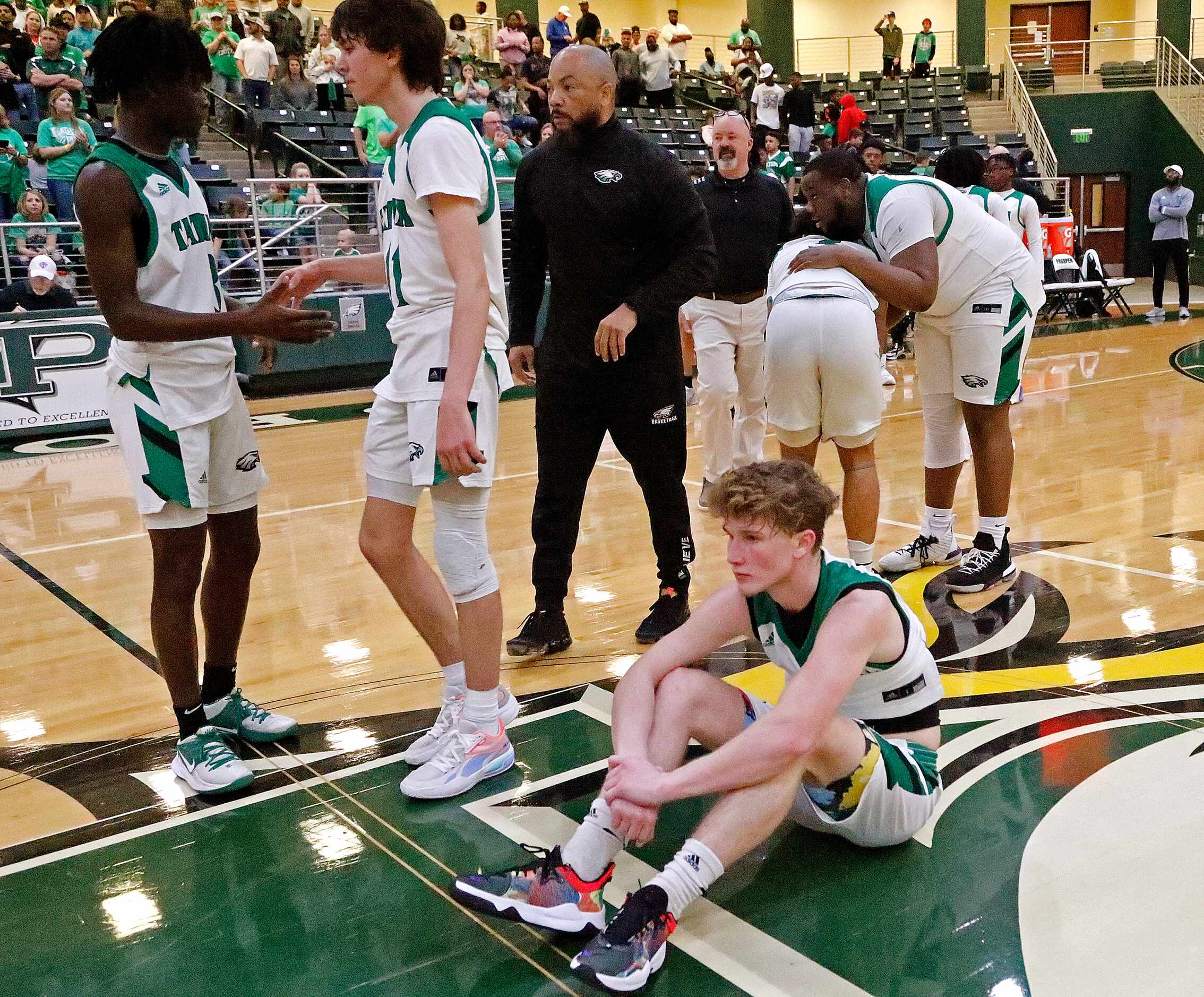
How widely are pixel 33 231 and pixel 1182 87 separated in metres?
20.0

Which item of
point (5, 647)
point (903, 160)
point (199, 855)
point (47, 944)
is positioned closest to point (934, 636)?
point (199, 855)

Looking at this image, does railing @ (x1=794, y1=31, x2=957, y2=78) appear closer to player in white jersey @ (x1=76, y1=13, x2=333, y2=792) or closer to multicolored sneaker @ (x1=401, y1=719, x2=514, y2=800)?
player in white jersey @ (x1=76, y1=13, x2=333, y2=792)

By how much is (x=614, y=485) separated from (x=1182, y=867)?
4.31m

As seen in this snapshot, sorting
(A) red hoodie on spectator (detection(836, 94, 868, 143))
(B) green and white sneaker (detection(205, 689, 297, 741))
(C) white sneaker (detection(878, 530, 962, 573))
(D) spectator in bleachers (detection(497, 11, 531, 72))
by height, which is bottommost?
(C) white sneaker (detection(878, 530, 962, 573))

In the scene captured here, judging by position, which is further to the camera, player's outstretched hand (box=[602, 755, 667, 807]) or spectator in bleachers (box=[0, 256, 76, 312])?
spectator in bleachers (box=[0, 256, 76, 312])

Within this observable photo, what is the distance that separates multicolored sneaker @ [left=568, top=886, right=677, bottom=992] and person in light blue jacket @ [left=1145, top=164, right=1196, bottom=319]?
13.4m

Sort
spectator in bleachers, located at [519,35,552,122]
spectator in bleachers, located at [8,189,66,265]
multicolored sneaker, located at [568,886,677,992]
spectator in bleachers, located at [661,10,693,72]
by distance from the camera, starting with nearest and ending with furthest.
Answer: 1. multicolored sneaker, located at [568,886,677,992]
2. spectator in bleachers, located at [8,189,66,265]
3. spectator in bleachers, located at [519,35,552,122]
4. spectator in bleachers, located at [661,10,693,72]

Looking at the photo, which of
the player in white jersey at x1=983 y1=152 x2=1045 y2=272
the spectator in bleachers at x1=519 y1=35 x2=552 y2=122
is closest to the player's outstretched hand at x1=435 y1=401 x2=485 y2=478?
the player in white jersey at x1=983 y1=152 x2=1045 y2=272

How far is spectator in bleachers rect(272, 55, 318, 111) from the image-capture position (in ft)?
45.8

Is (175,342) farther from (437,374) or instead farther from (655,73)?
(655,73)

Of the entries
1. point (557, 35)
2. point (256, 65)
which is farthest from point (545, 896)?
point (557, 35)

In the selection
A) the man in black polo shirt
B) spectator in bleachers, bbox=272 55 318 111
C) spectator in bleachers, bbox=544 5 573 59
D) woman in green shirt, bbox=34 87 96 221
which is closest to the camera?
the man in black polo shirt

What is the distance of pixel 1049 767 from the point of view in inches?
112

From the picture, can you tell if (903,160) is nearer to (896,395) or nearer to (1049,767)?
(896,395)
